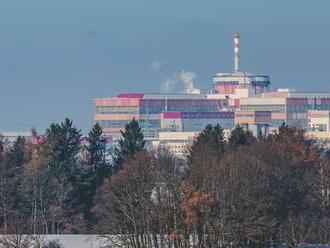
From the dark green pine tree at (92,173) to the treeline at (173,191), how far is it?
1.7 inches

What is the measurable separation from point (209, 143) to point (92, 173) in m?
3.93

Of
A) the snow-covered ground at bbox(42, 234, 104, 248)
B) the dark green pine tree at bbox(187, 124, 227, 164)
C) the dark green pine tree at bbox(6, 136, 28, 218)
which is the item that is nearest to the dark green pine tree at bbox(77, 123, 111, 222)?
the dark green pine tree at bbox(6, 136, 28, 218)

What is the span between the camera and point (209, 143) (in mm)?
57844

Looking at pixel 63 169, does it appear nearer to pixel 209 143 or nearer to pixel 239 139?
pixel 209 143

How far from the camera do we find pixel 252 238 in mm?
42875

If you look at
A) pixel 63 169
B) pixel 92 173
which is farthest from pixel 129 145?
pixel 63 169

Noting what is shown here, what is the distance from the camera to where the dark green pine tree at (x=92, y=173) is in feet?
178

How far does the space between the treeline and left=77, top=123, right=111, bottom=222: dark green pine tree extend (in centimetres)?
4

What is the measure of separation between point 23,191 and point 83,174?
3069mm

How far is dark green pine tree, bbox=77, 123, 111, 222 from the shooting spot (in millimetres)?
54406

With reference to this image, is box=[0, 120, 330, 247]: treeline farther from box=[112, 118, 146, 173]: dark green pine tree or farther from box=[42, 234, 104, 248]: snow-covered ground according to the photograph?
box=[42, 234, 104, 248]: snow-covered ground

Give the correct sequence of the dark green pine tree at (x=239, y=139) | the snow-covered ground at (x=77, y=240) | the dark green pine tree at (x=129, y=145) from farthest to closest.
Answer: the dark green pine tree at (x=239, y=139)
the dark green pine tree at (x=129, y=145)
the snow-covered ground at (x=77, y=240)

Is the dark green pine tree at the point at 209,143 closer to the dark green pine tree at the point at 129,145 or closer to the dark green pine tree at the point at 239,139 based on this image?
the dark green pine tree at the point at 239,139

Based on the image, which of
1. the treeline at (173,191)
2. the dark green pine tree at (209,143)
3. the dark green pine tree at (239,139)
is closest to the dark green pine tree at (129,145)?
the treeline at (173,191)
